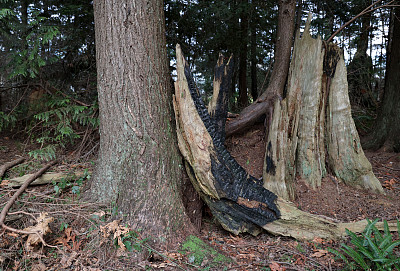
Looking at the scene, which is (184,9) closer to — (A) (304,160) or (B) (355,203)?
(A) (304,160)

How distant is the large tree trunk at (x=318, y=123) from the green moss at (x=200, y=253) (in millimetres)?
1848

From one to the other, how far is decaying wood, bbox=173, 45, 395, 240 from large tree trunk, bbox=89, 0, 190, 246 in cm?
35

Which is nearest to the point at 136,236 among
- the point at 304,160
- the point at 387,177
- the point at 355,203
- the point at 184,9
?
the point at 304,160

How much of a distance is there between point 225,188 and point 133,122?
5.05 ft

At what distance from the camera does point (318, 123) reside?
4859 millimetres

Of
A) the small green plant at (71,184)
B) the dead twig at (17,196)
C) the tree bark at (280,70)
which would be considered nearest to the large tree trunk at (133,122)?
the small green plant at (71,184)

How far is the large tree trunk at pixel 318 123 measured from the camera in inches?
185

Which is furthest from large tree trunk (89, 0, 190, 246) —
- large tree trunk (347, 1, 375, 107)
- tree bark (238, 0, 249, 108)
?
large tree trunk (347, 1, 375, 107)

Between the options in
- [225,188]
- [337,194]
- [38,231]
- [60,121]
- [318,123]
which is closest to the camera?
[38,231]

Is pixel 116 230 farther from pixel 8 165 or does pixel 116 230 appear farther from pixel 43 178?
pixel 8 165

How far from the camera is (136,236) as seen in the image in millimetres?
3271

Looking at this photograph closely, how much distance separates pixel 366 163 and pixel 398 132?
85.5 inches

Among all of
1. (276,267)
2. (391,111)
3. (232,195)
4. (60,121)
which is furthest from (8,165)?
(391,111)

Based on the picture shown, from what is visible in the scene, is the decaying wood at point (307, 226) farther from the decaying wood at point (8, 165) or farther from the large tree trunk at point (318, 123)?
the decaying wood at point (8, 165)
